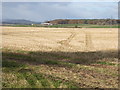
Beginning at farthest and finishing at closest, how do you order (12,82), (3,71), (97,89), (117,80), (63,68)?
(63,68), (3,71), (117,80), (12,82), (97,89)

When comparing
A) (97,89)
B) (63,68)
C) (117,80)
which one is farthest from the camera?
(63,68)

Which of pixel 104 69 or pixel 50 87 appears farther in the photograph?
pixel 104 69

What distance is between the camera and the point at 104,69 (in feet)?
38.7

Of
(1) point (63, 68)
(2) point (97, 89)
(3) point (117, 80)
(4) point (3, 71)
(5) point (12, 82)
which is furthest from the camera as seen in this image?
(1) point (63, 68)

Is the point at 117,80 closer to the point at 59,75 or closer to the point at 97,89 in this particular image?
the point at 97,89

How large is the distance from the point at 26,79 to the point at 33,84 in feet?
2.74

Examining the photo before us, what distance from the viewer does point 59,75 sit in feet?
33.2

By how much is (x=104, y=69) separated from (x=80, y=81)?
3014 mm

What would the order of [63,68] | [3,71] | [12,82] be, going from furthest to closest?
[63,68], [3,71], [12,82]

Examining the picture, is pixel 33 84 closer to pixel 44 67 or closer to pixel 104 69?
pixel 44 67

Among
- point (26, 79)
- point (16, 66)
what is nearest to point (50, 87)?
point (26, 79)

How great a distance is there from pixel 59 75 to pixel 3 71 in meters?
2.85

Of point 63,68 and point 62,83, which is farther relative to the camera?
point 63,68

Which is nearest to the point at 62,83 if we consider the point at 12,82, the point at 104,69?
the point at 12,82
